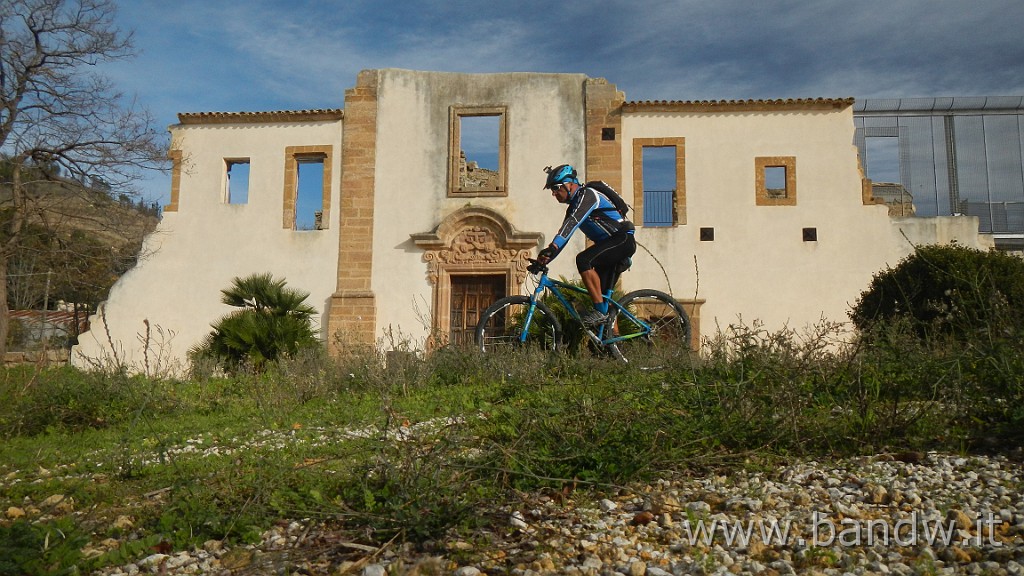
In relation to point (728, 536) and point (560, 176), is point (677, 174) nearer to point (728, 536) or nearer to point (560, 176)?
point (560, 176)

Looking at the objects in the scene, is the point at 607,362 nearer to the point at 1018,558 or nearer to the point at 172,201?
the point at 1018,558

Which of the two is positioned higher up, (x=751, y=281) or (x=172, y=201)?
(x=172, y=201)

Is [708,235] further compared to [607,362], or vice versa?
[708,235]

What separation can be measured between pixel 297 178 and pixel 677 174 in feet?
26.0

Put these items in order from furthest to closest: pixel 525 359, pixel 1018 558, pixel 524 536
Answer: pixel 525 359, pixel 524 536, pixel 1018 558

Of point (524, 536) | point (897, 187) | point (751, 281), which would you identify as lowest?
→ point (524, 536)

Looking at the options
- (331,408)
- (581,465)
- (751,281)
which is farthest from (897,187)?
(581,465)

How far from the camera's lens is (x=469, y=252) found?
15.8m

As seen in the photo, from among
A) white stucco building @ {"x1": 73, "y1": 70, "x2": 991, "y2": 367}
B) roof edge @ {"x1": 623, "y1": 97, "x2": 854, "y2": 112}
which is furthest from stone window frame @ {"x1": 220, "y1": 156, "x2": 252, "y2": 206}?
roof edge @ {"x1": 623, "y1": 97, "x2": 854, "y2": 112}

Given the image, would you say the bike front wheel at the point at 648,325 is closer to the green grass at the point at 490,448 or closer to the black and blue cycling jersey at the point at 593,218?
the black and blue cycling jersey at the point at 593,218

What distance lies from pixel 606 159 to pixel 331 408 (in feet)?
36.2

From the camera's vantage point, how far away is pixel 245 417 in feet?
19.2

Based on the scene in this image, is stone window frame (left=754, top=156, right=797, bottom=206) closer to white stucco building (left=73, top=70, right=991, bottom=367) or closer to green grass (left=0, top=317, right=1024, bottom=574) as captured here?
white stucco building (left=73, top=70, right=991, bottom=367)

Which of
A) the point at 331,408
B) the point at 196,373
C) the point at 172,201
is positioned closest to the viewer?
the point at 331,408
